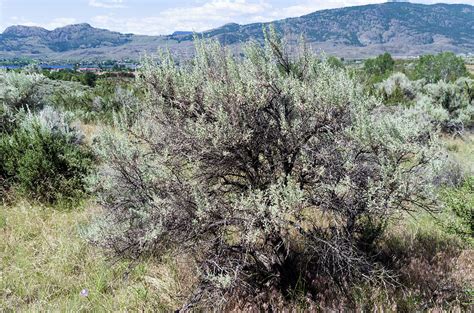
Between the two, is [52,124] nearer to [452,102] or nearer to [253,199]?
[253,199]

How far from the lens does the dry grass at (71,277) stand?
3727mm

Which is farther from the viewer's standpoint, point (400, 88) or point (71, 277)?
point (400, 88)

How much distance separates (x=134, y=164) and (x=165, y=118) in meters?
0.64

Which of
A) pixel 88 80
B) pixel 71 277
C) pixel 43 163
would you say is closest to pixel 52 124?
pixel 43 163

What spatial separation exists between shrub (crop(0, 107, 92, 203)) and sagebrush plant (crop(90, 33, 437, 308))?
2.86 m

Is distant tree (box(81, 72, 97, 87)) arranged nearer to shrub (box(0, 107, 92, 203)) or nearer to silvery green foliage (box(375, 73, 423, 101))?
silvery green foliage (box(375, 73, 423, 101))

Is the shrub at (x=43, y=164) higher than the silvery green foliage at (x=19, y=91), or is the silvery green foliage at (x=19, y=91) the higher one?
the silvery green foliage at (x=19, y=91)

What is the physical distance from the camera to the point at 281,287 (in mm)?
3902

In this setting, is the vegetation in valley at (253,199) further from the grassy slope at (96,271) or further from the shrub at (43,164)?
the shrub at (43,164)

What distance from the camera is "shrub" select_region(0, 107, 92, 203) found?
6434 millimetres

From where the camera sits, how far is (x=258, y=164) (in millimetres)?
Answer: 3857

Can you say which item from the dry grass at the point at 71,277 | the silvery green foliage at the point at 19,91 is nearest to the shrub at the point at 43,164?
the dry grass at the point at 71,277

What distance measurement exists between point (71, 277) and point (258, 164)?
105 inches

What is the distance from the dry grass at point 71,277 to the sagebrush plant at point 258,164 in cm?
41
